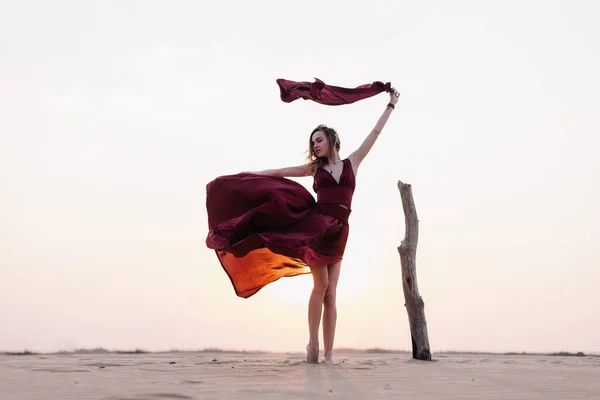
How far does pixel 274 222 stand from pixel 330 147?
3.24ft

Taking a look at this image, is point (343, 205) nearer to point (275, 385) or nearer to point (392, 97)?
point (392, 97)

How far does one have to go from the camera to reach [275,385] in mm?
4699

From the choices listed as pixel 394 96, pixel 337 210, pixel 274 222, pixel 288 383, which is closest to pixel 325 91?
pixel 394 96

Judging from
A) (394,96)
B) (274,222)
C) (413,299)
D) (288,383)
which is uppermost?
(394,96)

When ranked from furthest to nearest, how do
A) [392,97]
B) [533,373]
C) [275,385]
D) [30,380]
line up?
[392,97] < [533,373] < [30,380] < [275,385]

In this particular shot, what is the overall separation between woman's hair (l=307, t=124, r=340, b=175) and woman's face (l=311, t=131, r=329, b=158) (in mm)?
31

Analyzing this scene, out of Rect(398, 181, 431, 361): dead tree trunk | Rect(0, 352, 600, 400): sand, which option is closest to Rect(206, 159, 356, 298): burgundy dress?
Rect(0, 352, 600, 400): sand

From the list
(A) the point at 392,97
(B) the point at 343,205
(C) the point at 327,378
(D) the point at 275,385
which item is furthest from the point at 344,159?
(D) the point at 275,385

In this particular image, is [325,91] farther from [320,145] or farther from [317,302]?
[317,302]

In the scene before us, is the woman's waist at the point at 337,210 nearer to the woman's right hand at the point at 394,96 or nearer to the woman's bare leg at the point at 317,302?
the woman's bare leg at the point at 317,302

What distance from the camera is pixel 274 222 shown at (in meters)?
7.37

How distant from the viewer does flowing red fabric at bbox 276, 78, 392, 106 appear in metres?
8.12

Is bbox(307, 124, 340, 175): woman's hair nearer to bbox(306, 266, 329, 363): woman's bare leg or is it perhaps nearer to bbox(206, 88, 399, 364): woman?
bbox(206, 88, 399, 364): woman

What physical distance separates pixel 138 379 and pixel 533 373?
365cm
